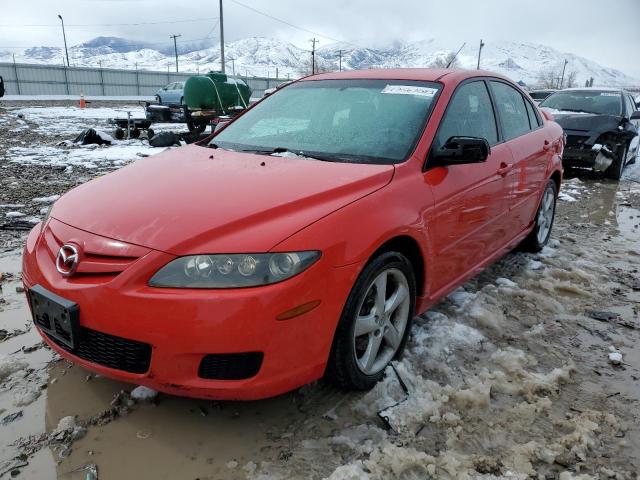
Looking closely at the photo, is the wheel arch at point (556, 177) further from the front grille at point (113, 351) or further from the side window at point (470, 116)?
the front grille at point (113, 351)

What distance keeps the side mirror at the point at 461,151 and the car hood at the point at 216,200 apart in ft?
1.22

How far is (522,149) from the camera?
3.81 metres

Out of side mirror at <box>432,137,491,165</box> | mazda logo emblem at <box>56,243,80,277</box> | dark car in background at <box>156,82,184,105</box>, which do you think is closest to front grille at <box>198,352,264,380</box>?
mazda logo emblem at <box>56,243,80,277</box>

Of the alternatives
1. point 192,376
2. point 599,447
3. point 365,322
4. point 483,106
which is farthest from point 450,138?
point 192,376

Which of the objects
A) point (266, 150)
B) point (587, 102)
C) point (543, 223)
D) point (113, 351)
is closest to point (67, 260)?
point (113, 351)

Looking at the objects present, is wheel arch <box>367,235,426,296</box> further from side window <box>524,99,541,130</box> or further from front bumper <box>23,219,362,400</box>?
side window <box>524,99,541,130</box>

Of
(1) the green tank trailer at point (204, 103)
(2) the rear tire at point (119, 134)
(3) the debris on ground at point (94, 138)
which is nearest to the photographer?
(3) the debris on ground at point (94, 138)

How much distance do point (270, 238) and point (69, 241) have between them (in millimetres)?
886

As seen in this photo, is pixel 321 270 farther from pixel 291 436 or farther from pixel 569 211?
pixel 569 211

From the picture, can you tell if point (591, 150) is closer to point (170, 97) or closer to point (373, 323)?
point (373, 323)

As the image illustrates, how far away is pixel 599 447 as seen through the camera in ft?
7.02

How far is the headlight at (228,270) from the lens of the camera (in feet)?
6.14

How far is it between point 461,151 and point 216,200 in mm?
1339

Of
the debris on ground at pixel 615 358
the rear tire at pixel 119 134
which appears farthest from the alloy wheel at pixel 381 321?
the rear tire at pixel 119 134
